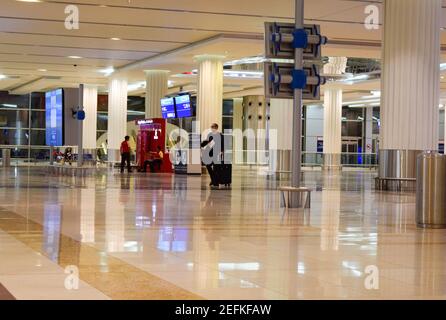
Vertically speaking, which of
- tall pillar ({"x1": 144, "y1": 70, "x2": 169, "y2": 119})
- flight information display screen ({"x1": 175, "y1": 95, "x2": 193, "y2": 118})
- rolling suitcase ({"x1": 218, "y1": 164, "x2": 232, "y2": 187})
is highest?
tall pillar ({"x1": 144, "y1": 70, "x2": 169, "y2": 119})

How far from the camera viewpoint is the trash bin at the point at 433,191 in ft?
34.2

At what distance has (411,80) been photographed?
63.1ft

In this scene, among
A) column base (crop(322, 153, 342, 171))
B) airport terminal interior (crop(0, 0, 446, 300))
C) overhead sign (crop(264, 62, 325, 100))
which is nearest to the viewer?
airport terminal interior (crop(0, 0, 446, 300))

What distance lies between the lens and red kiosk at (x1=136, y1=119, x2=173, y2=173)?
3519 centimetres

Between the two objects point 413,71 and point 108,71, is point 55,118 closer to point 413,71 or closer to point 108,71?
point 413,71

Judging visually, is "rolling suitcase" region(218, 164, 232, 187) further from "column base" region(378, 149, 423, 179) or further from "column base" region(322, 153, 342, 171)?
"column base" region(322, 153, 342, 171)

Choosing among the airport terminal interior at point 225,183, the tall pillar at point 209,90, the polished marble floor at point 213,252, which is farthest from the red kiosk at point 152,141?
the polished marble floor at point 213,252

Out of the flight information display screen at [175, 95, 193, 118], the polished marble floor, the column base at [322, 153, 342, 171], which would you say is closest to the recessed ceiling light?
the flight information display screen at [175, 95, 193, 118]

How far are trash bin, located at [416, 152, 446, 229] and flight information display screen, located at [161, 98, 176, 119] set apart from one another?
25106 mm

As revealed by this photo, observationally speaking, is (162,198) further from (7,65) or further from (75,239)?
(7,65)

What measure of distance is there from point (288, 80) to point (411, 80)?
681cm

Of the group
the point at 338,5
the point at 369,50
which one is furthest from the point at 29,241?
the point at 369,50

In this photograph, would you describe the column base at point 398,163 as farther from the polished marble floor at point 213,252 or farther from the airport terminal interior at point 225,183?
the polished marble floor at point 213,252

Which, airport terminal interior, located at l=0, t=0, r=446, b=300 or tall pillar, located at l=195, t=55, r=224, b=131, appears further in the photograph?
tall pillar, located at l=195, t=55, r=224, b=131
